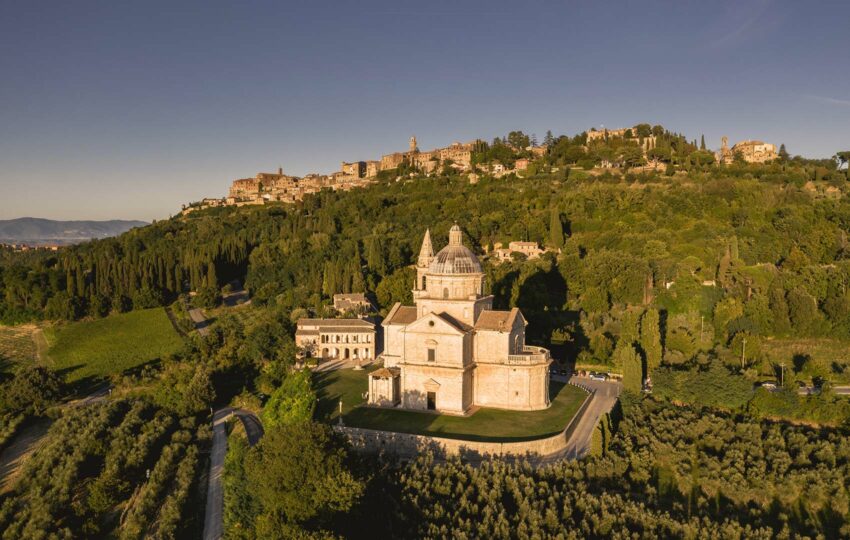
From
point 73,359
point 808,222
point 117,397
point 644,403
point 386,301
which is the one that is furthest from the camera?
point 808,222

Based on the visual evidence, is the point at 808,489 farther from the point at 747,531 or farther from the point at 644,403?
the point at 644,403

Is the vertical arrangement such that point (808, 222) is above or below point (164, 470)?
above

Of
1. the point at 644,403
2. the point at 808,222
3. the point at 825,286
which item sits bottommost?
the point at 644,403

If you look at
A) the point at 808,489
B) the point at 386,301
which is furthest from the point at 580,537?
the point at 386,301

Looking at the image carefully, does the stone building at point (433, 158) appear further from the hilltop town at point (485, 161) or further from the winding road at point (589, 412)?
the winding road at point (589, 412)

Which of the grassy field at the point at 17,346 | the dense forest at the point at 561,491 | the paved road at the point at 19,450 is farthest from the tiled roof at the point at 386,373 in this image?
the grassy field at the point at 17,346

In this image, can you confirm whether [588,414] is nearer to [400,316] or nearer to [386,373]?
[386,373]

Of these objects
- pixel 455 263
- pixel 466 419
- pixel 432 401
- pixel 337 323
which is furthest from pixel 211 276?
pixel 466 419

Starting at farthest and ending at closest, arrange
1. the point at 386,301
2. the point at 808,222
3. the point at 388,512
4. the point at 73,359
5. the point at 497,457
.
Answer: the point at 808,222
the point at 386,301
the point at 73,359
the point at 497,457
the point at 388,512
